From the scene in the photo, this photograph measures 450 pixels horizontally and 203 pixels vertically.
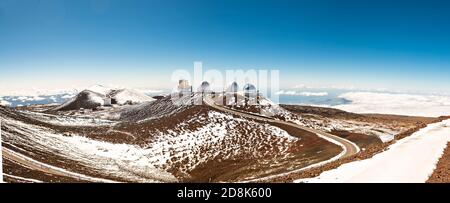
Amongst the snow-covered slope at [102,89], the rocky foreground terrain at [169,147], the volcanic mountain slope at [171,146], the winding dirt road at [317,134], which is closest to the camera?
the winding dirt road at [317,134]

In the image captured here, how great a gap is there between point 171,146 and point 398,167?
3593cm

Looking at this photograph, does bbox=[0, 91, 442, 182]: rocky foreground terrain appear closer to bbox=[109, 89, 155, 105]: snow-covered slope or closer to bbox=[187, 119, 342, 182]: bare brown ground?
bbox=[187, 119, 342, 182]: bare brown ground

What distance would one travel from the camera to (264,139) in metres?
48.3

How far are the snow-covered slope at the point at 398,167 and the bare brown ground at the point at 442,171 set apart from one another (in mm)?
194

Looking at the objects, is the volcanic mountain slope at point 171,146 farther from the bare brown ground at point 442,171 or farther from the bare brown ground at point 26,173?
the bare brown ground at point 442,171

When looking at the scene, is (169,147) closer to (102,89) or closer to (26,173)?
(26,173)

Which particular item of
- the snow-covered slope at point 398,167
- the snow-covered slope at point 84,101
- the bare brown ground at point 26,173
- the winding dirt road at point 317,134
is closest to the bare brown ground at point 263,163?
the winding dirt road at point 317,134

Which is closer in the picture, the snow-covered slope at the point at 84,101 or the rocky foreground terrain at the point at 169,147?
the rocky foreground terrain at the point at 169,147

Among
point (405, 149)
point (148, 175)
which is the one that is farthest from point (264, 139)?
point (405, 149)

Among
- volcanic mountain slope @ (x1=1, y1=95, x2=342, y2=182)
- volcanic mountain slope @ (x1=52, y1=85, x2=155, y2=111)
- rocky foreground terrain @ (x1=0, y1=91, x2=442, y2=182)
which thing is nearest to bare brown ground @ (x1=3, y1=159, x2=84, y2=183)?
rocky foreground terrain @ (x1=0, y1=91, x2=442, y2=182)

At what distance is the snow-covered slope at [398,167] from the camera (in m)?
12.6

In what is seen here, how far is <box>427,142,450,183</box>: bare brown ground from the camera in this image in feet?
38.9

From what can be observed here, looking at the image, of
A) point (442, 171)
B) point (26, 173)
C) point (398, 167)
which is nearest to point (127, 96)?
point (26, 173)
